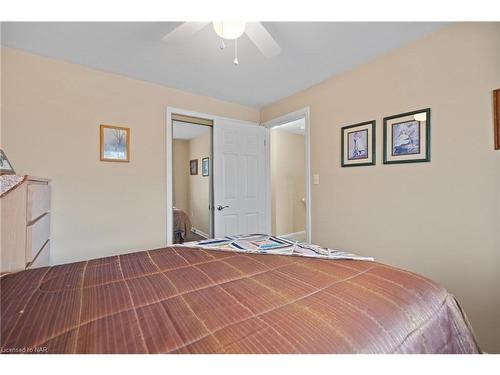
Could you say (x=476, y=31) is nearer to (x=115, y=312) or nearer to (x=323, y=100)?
(x=323, y=100)

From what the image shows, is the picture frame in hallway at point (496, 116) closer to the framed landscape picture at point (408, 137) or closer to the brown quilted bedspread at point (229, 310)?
the framed landscape picture at point (408, 137)

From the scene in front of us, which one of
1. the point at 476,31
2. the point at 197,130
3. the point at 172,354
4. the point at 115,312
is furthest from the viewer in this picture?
the point at 197,130

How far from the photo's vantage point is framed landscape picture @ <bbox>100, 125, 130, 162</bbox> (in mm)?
2193

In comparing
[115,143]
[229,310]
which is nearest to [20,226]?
[115,143]

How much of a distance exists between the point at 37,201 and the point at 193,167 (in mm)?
2875

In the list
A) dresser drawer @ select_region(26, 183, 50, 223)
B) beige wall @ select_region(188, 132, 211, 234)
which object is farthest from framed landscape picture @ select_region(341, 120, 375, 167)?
dresser drawer @ select_region(26, 183, 50, 223)

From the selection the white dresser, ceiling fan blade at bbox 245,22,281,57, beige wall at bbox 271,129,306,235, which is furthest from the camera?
beige wall at bbox 271,129,306,235

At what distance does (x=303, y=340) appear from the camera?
0.59m

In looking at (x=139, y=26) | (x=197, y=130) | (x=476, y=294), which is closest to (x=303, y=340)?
(x=476, y=294)

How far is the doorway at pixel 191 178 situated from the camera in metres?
3.87

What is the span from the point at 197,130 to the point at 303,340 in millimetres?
3812

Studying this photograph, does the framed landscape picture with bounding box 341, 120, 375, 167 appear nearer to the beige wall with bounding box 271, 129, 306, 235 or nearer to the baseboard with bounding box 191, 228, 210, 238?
the beige wall with bounding box 271, 129, 306, 235

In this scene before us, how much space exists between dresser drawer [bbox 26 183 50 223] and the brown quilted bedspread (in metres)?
0.49

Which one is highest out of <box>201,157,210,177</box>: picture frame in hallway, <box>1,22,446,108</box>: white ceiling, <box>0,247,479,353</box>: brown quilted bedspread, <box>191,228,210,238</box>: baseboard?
<box>1,22,446,108</box>: white ceiling
